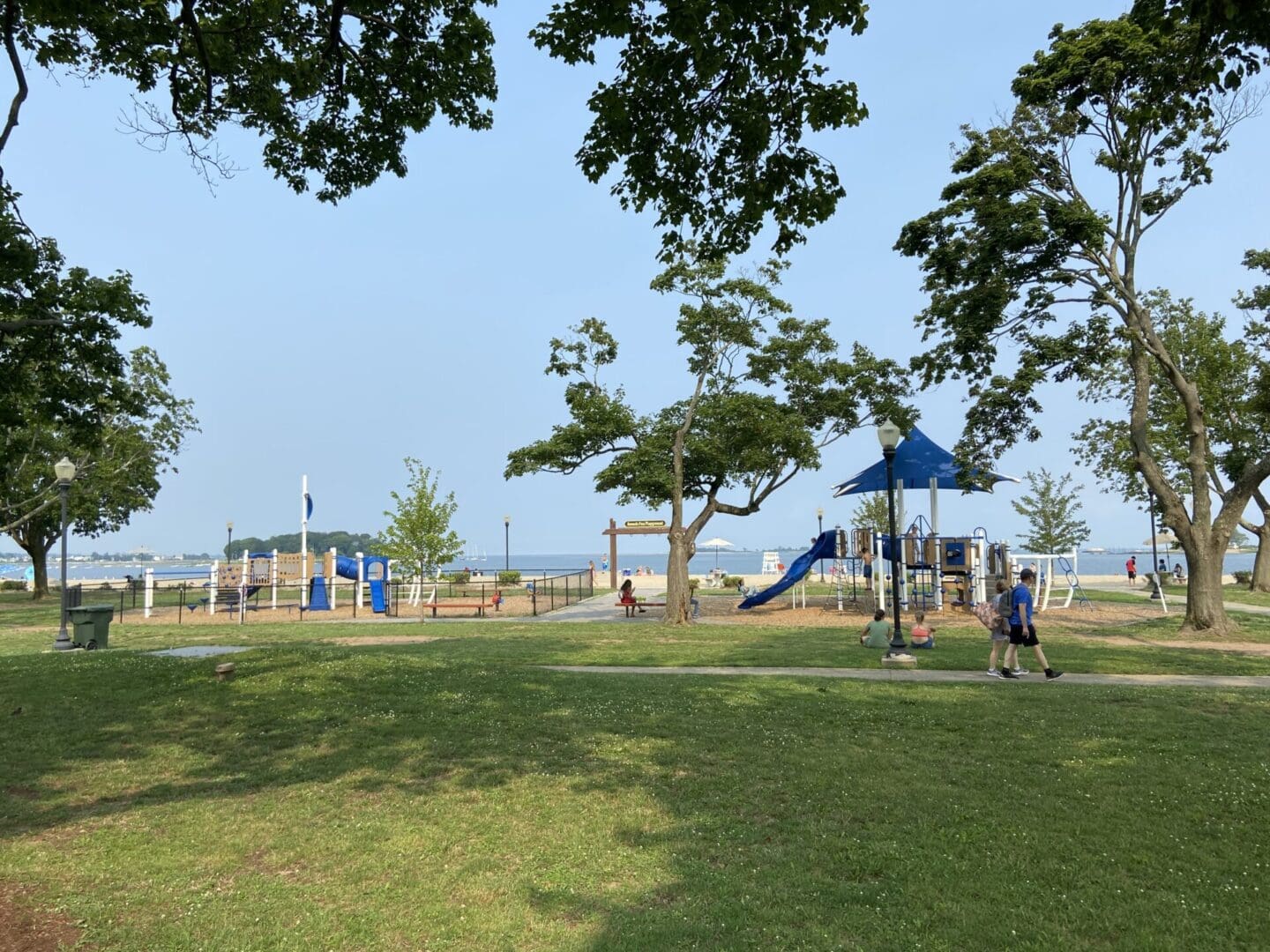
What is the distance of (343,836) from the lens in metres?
5.26

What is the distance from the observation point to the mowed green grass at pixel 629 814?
4031 millimetres

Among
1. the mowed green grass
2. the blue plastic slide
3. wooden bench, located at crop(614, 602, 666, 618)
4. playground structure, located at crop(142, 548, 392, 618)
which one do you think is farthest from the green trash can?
the blue plastic slide

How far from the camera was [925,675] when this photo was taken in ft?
40.0

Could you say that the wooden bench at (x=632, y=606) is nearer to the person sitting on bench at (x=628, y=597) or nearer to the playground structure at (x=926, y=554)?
the person sitting on bench at (x=628, y=597)

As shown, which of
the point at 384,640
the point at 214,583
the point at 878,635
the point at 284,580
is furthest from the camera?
the point at 284,580

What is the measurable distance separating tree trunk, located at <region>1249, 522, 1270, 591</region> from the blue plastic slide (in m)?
21.7

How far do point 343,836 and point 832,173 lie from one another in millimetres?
6776

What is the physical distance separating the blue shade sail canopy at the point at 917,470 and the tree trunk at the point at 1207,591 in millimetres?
6719

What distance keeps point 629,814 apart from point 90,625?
14881 millimetres

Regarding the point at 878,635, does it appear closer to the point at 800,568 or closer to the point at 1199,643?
the point at 1199,643

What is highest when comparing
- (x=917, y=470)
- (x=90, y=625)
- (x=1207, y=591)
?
(x=917, y=470)

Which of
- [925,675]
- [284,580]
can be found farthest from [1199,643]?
[284,580]

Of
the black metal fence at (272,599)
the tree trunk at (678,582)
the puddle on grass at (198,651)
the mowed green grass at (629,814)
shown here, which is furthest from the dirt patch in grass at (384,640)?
the mowed green grass at (629,814)

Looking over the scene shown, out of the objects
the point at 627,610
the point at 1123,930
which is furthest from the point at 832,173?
the point at 627,610
